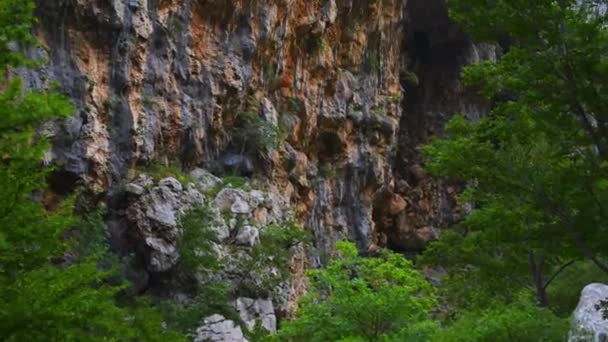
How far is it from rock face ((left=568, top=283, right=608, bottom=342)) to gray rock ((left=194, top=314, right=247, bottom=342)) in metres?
11.1

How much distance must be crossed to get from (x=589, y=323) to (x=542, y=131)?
12.1 ft

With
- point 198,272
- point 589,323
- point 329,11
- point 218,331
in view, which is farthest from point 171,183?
point 589,323

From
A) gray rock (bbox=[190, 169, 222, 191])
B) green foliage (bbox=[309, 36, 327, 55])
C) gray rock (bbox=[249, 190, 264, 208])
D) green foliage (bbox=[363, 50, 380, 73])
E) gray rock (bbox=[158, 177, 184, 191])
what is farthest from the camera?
green foliage (bbox=[363, 50, 380, 73])

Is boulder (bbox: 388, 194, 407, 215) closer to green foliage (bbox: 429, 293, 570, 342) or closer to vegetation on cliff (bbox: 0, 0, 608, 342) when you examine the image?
vegetation on cliff (bbox: 0, 0, 608, 342)

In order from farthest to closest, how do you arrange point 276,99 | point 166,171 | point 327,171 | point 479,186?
point 327,171, point 276,99, point 166,171, point 479,186

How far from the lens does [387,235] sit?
40500mm

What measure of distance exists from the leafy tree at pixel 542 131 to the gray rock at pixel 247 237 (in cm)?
1425

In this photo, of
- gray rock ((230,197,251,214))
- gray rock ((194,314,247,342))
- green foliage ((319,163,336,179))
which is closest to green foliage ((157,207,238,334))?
gray rock ((194,314,247,342))

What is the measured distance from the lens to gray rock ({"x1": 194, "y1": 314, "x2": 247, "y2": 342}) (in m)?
19.8

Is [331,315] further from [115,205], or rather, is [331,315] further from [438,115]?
[438,115]

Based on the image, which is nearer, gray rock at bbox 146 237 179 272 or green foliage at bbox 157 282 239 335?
green foliage at bbox 157 282 239 335

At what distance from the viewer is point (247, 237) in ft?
75.6

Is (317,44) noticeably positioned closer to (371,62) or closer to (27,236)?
(371,62)

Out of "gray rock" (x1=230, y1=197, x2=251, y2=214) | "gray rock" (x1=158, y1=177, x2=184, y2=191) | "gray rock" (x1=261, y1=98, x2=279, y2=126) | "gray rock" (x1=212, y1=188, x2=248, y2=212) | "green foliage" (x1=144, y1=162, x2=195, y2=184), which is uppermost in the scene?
"gray rock" (x1=261, y1=98, x2=279, y2=126)
